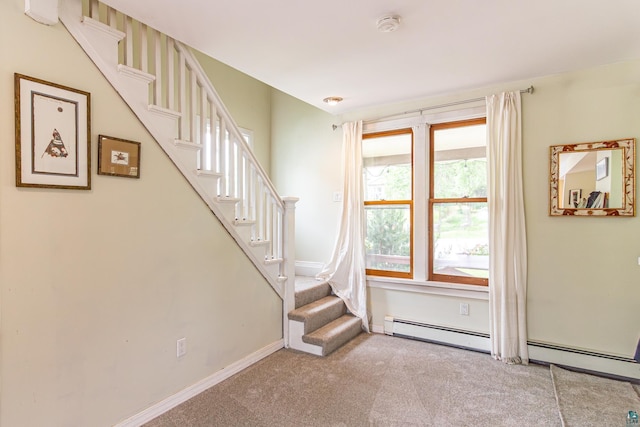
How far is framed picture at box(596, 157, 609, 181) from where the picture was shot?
2.74 meters

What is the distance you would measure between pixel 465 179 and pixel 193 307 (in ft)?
9.04

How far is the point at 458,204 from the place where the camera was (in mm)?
3445

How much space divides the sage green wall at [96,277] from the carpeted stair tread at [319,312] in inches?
33.0

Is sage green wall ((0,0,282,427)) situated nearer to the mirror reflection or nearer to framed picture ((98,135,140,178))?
framed picture ((98,135,140,178))

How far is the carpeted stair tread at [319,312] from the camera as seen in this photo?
10.7 ft

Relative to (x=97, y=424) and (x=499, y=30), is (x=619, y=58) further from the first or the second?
(x=97, y=424)

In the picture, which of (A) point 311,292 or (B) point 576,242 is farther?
(A) point 311,292

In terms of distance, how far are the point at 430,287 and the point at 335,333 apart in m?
1.09

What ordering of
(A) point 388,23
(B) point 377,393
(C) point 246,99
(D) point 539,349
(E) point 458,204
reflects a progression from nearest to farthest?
(A) point 388,23 < (B) point 377,393 < (D) point 539,349 < (E) point 458,204 < (C) point 246,99

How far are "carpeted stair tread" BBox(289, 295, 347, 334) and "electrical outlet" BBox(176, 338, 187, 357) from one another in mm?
1125

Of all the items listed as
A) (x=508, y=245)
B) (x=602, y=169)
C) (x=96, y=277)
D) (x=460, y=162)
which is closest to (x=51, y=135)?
(x=96, y=277)

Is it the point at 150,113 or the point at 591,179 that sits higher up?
the point at 150,113

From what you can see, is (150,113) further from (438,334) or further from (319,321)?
(438,334)

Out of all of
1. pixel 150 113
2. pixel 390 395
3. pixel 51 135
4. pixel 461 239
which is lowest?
pixel 390 395
